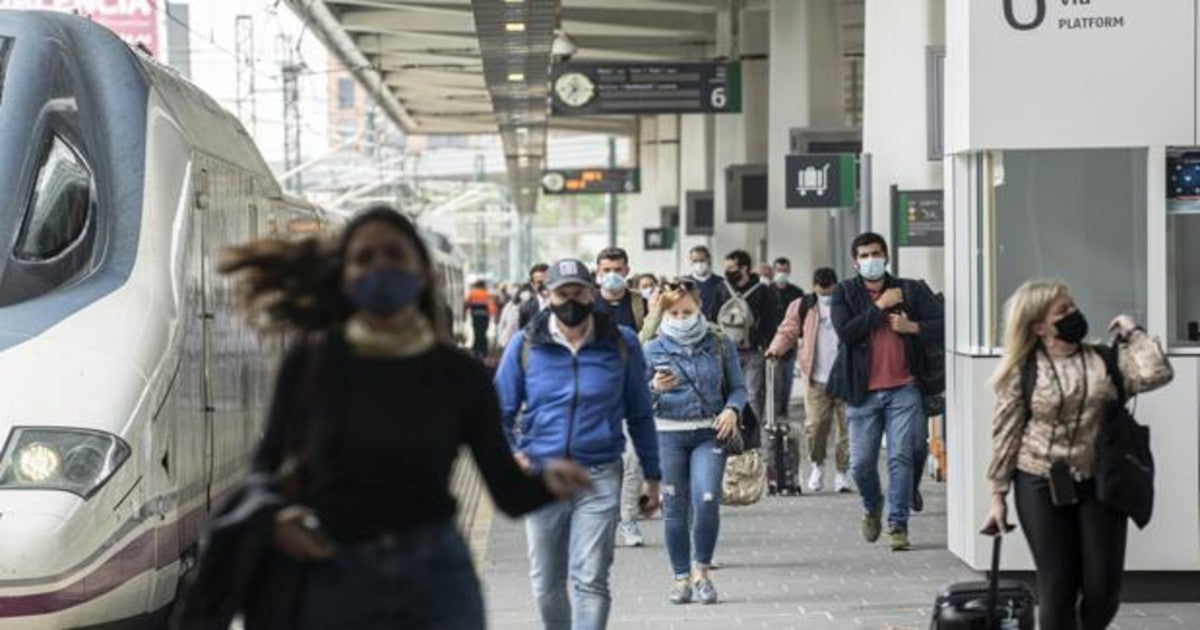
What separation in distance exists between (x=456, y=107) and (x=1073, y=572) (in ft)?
165

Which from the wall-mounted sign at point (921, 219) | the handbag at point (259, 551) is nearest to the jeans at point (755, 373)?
the wall-mounted sign at point (921, 219)

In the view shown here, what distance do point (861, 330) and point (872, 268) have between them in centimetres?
38

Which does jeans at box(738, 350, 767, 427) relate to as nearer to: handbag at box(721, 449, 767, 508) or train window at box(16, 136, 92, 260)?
handbag at box(721, 449, 767, 508)

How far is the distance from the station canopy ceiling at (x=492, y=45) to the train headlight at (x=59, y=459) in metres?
13.3

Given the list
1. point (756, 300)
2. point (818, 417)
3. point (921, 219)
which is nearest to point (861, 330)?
point (818, 417)

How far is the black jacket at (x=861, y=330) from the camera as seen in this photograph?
13703 millimetres

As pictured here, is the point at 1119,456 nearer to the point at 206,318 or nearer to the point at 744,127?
the point at 206,318

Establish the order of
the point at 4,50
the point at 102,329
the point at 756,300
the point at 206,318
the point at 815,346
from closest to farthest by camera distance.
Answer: the point at 102,329 < the point at 4,50 < the point at 206,318 < the point at 815,346 < the point at 756,300

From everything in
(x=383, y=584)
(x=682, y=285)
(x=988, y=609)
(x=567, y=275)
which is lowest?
(x=988, y=609)

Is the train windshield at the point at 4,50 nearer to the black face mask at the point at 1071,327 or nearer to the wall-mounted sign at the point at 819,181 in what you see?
the black face mask at the point at 1071,327

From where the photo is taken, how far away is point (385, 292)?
4941 mm

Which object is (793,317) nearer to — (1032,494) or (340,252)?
(1032,494)

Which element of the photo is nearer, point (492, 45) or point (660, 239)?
point (492, 45)

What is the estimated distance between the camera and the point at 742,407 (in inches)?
436
